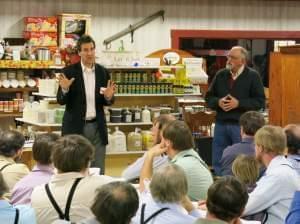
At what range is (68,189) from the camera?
Result: 12.1 feet

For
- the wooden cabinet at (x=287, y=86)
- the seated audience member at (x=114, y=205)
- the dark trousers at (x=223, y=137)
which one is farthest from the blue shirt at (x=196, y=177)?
the wooden cabinet at (x=287, y=86)

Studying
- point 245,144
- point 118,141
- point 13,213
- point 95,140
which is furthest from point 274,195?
point 118,141

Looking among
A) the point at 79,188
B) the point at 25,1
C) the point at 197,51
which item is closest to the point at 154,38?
the point at 197,51

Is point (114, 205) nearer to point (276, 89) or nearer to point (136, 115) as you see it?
point (276, 89)

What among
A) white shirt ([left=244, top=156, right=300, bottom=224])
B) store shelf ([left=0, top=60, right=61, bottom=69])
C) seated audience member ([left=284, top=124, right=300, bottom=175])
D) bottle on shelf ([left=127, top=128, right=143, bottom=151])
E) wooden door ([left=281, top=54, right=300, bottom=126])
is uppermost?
store shelf ([left=0, top=60, right=61, bottom=69])

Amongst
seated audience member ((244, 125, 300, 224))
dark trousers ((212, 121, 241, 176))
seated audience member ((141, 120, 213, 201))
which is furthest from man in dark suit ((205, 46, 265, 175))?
seated audience member ((244, 125, 300, 224))

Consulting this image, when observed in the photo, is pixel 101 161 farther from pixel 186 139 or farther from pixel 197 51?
pixel 197 51

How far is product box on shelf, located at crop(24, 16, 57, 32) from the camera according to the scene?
1079 centimetres

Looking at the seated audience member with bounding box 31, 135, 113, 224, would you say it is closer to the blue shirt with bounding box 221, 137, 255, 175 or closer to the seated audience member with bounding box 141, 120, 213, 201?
the seated audience member with bounding box 141, 120, 213, 201

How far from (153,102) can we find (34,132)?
1778 millimetres

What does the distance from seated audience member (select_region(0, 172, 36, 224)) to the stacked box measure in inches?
296

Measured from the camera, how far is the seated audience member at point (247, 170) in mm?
4254

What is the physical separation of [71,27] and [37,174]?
23.0 ft

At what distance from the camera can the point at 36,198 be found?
12.2ft
